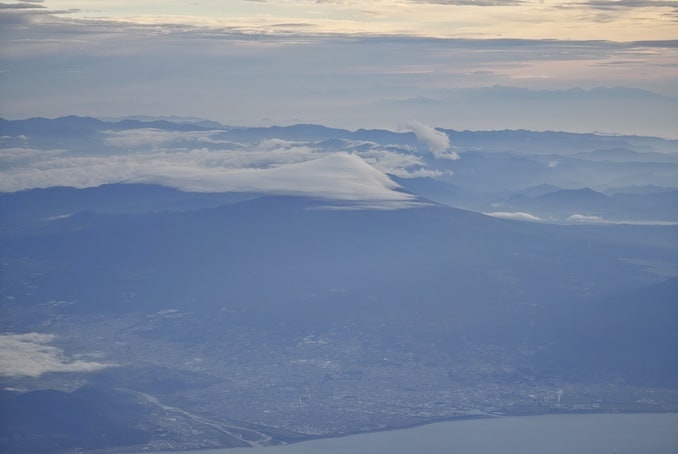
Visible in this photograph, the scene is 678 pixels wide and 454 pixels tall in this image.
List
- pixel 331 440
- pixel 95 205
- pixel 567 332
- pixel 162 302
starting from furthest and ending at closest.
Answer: pixel 95 205, pixel 162 302, pixel 567 332, pixel 331 440

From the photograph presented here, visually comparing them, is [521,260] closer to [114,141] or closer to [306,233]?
[306,233]

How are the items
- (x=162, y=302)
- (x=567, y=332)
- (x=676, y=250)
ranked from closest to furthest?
(x=567, y=332), (x=162, y=302), (x=676, y=250)

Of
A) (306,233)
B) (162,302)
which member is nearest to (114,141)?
(306,233)

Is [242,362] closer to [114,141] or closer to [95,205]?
[95,205]

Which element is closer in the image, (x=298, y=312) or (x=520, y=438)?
(x=520, y=438)

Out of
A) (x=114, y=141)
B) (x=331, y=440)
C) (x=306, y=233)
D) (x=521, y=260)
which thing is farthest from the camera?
(x=114, y=141)

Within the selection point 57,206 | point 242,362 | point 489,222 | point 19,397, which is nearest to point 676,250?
point 489,222

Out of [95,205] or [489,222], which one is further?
[95,205]

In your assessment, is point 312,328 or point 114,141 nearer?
point 312,328

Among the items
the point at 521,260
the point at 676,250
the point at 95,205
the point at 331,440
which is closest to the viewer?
the point at 331,440
